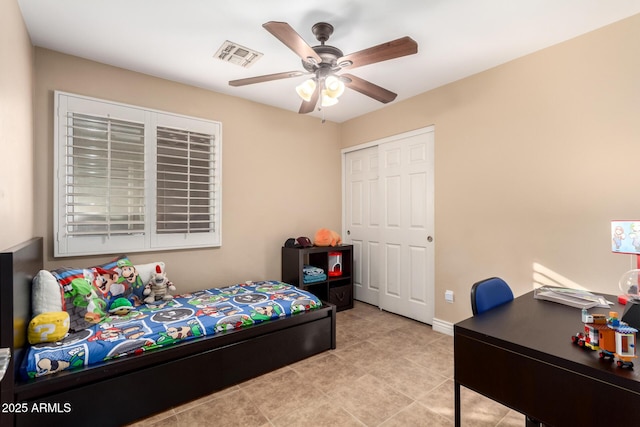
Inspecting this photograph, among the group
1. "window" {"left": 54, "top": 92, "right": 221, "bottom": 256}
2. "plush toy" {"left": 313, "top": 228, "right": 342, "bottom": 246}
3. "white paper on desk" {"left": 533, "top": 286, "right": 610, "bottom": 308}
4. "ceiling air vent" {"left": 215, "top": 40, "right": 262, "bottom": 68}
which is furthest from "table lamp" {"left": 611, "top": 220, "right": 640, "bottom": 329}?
"window" {"left": 54, "top": 92, "right": 221, "bottom": 256}

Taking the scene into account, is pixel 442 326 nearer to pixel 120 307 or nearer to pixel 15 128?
pixel 120 307

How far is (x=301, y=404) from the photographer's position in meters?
1.96

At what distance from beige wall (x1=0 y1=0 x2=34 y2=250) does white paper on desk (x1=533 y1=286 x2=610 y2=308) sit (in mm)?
3040

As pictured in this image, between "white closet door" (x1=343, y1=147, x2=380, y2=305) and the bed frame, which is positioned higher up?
"white closet door" (x1=343, y1=147, x2=380, y2=305)

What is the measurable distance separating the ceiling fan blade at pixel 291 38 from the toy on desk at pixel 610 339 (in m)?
1.90

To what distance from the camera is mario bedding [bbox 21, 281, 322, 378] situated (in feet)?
5.35

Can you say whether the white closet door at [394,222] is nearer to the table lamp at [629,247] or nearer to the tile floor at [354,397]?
the tile floor at [354,397]

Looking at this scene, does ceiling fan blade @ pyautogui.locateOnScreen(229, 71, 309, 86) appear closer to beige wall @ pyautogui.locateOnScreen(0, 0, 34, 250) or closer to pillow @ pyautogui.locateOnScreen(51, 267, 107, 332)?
beige wall @ pyautogui.locateOnScreen(0, 0, 34, 250)

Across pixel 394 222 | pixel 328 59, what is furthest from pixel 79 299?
pixel 394 222

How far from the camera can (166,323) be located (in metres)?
2.07

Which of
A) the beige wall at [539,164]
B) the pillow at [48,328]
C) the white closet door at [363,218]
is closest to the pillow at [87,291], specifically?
the pillow at [48,328]

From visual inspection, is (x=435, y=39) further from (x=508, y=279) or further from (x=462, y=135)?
(x=508, y=279)

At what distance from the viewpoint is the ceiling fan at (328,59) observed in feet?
5.58

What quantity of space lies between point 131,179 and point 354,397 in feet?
8.64
